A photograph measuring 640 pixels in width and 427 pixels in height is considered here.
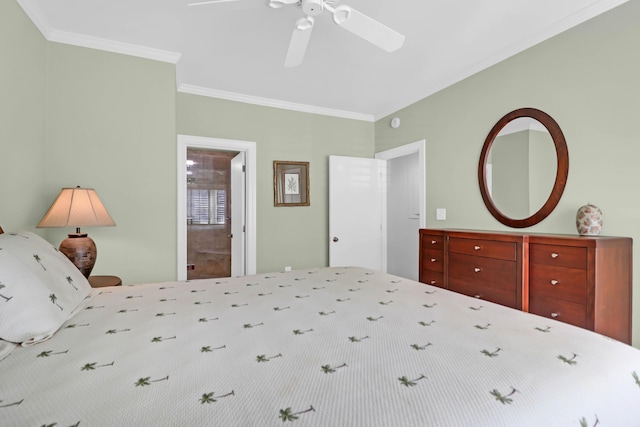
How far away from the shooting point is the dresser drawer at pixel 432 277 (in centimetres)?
288

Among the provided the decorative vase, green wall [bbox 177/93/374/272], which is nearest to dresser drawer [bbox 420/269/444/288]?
the decorative vase

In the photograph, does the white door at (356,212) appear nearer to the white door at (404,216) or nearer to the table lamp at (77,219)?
the white door at (404,216)

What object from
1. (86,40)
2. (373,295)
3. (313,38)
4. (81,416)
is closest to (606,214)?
(373,295)

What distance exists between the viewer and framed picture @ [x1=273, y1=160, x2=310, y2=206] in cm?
388

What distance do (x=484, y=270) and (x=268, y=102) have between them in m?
2.98

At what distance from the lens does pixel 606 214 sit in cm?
206

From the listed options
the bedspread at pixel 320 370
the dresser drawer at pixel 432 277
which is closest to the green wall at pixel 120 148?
the bedspread at pixel 320 370

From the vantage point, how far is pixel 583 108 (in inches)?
85.7

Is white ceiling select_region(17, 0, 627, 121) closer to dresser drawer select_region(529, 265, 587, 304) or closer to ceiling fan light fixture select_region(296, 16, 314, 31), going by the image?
ceiling fan light fixture select_region(296, 16, 314, 31)

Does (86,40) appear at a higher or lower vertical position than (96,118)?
higher

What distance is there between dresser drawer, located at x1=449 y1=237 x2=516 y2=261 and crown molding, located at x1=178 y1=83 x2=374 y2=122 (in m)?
2.35

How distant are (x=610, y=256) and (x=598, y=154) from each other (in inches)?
28.0

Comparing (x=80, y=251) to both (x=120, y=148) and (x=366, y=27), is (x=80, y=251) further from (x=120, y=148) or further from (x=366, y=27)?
(x=366, y=27)

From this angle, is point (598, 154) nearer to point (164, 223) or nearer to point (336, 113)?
point (336, 113)
